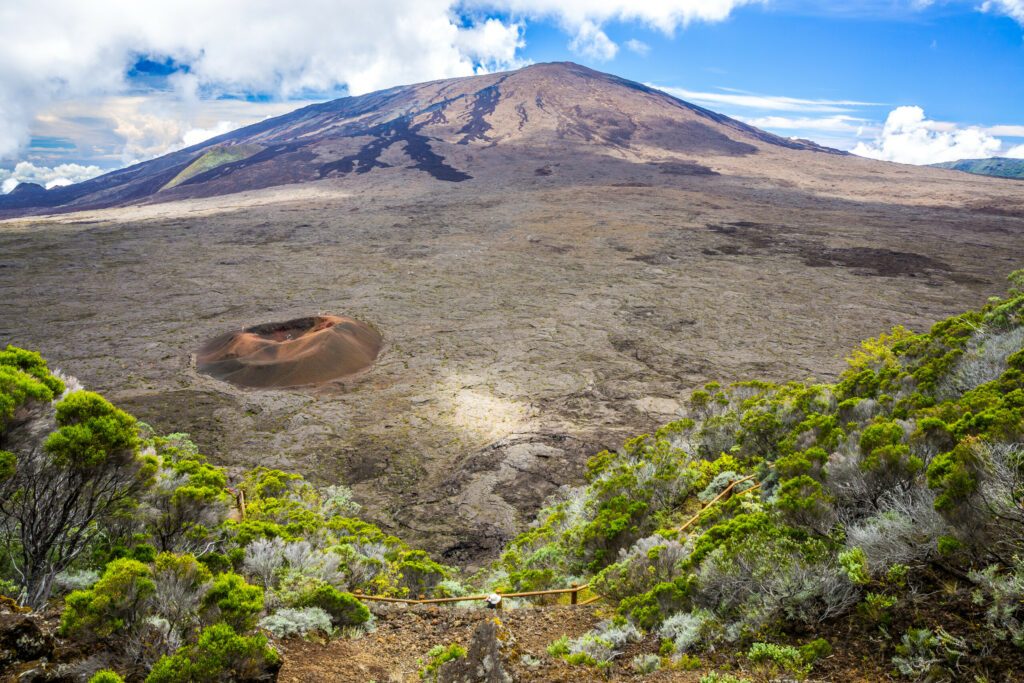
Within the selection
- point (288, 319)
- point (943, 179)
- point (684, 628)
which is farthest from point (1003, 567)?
point (943, 179)

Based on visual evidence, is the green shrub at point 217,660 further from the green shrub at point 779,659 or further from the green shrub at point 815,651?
the green shrub at point 815,651

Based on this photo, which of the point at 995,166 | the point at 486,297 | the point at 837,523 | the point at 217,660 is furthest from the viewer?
the point at 995,166

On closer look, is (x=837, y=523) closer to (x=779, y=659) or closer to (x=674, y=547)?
(x=674, y=547)

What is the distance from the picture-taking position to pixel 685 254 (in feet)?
75.9

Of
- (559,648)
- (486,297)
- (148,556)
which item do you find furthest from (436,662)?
(486,297)

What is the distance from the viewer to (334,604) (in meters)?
4.14

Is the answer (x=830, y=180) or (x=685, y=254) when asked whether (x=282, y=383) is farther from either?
(x=830, y=180)

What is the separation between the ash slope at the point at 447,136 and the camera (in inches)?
2099

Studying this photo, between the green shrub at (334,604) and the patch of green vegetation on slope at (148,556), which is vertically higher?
the patch of green vegetation on slope at (148,556)

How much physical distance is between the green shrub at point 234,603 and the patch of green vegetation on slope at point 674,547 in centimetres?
1

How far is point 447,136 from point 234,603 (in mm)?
64491

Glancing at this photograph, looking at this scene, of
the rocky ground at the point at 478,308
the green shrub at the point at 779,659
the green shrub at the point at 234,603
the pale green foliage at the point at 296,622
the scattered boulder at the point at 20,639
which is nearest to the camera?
the scattered boulder at the point at 20,639

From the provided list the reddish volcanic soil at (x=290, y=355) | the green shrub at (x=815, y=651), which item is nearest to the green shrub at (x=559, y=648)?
the green shrub at (x=815, y=651)

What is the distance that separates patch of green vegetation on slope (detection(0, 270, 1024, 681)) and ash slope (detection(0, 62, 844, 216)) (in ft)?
140
